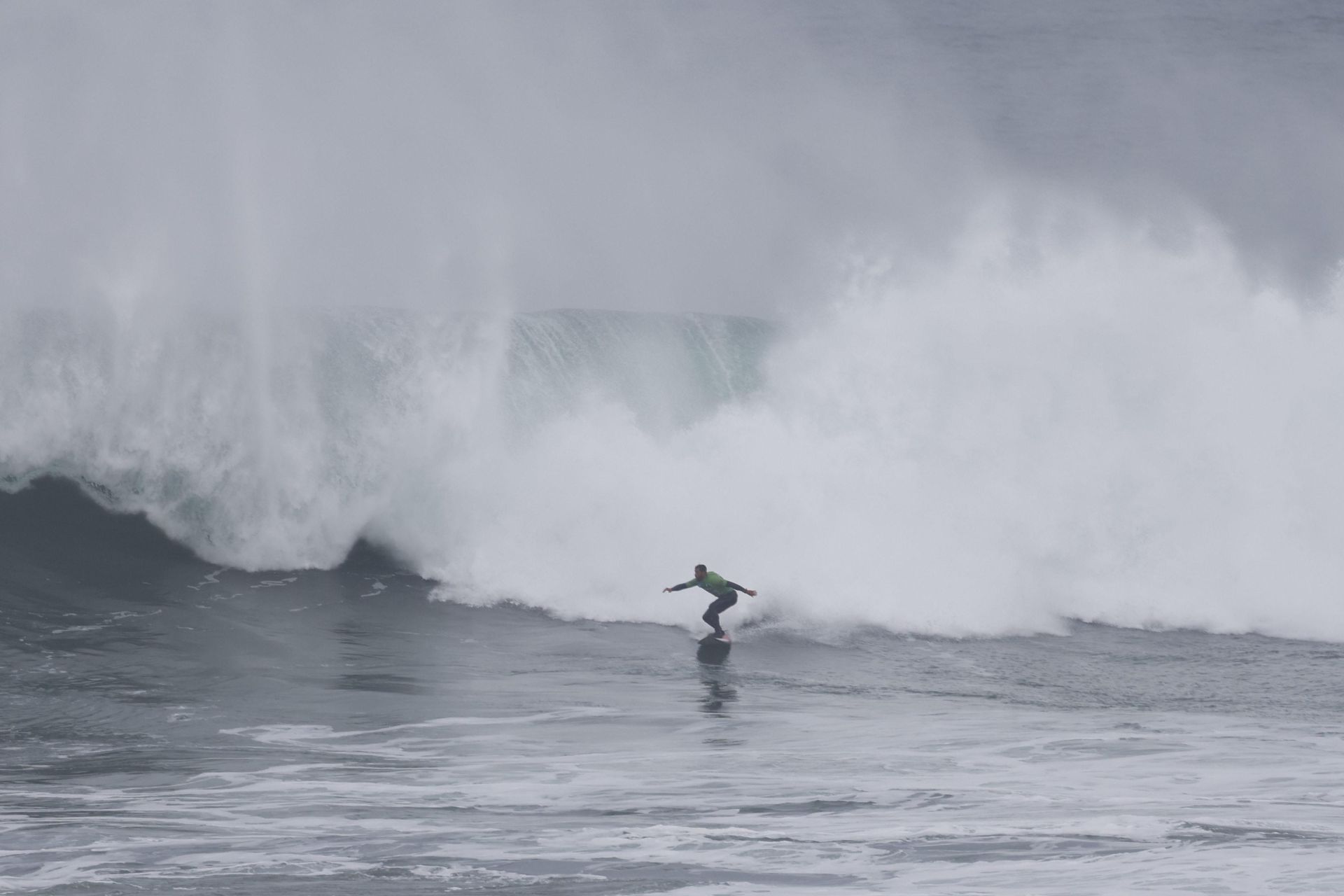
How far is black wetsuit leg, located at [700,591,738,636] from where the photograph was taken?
16.1m

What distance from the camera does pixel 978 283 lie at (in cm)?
2291

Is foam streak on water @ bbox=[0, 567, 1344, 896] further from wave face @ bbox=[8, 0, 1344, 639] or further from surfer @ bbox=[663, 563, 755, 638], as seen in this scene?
wave face @ bbox=[8, 0, 1344, 639]

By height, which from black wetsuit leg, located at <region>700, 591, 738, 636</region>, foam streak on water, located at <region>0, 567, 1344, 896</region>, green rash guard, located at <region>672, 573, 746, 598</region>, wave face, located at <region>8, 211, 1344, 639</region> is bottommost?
foam streak on water, located at <region>0, 567, 1344, 896</region>

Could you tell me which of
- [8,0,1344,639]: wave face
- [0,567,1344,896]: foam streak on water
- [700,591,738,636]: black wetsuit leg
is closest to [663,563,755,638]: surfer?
[700,591,738,636]: black wetsuit leg

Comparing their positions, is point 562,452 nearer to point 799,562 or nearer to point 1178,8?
point 799,562

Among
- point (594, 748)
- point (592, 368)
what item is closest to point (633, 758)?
point (594, 748)

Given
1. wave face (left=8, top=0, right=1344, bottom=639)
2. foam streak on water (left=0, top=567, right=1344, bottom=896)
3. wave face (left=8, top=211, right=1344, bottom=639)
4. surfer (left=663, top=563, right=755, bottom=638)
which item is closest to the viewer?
foam streak on water (left=0, top=567, right=1344, bottom=896)

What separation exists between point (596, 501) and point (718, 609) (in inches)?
135

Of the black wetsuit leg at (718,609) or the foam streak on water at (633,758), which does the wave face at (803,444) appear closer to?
the black wetsuit leg at (718,609)

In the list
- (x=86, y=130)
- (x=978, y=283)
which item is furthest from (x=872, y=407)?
(x=86, y=130)

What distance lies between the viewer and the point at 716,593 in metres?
16.3

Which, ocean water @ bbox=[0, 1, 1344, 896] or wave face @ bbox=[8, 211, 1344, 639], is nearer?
ocean water @ bbox=[0, 1, 1344, 896]

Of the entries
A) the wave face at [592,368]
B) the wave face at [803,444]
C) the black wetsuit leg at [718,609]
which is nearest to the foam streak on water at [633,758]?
the black wetsuit leg at [718,609]

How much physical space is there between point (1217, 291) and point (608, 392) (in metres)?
9.73
